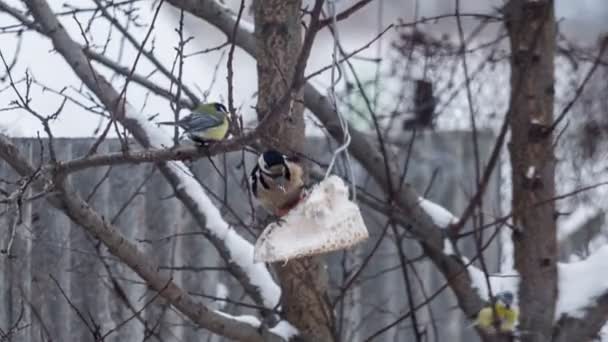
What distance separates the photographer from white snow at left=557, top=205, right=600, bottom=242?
23.5 feet

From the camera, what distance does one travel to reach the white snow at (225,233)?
11.9 feet

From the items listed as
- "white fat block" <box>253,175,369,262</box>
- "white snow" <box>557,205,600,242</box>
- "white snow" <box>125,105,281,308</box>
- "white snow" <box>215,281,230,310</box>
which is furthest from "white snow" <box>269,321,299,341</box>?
"white snow" <box>557,205,600,242</box>

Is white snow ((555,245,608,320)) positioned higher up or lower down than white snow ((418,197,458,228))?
lower down

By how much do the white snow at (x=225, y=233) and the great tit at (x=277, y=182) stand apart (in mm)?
636

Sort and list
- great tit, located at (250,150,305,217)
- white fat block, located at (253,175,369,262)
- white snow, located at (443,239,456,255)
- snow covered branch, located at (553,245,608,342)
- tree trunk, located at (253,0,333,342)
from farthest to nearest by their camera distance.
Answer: white snow, located at (443,239,456,255), snow covered branch, located at (553,245,608,342), tree trunk, located at (253,0,333,342), great tit, located at (250,150,305,217), white fat block, located at (253,175,369,262)

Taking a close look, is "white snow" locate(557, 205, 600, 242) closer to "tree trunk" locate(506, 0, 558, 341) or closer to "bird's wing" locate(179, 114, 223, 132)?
"tree trunk" locate(506, 0, 558, 341)

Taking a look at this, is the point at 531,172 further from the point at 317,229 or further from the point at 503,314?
the point at 317,229

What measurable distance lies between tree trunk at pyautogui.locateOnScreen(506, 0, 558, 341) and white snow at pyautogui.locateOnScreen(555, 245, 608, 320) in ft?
0.19

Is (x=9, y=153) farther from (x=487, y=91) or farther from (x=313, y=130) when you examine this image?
(x=487, y=91)

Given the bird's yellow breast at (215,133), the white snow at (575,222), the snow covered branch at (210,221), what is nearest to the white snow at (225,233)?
the snow covered branch at (210,221)

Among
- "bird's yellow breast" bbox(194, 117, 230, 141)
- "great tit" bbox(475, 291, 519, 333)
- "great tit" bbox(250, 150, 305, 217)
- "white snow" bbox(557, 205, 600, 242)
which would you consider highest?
"white snow" bbox(557, 205, 600, 242)

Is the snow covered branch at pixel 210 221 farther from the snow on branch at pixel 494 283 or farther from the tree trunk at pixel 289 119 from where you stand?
the snow on branch at pixel 494 283

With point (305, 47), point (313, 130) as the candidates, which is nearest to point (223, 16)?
point (305, 47)

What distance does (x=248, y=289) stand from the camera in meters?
3.65
